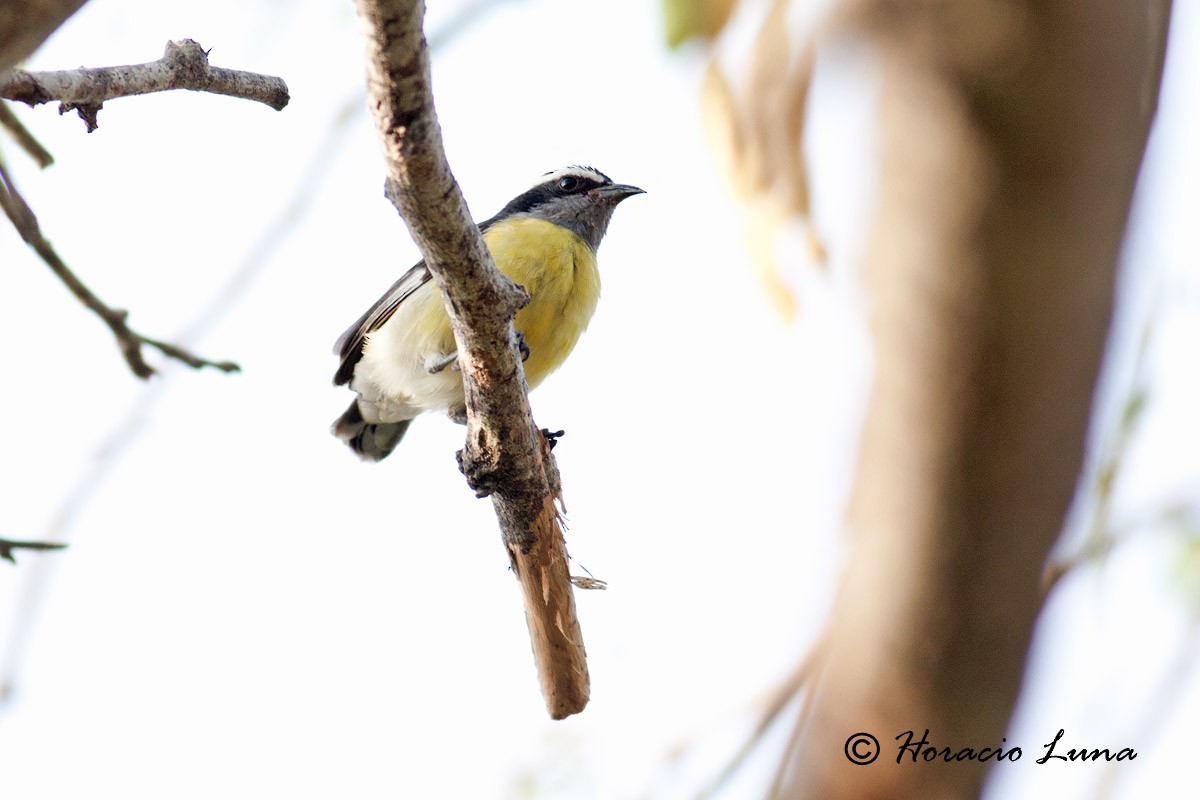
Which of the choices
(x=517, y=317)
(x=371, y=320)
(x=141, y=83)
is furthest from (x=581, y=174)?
(x=141, y=83)

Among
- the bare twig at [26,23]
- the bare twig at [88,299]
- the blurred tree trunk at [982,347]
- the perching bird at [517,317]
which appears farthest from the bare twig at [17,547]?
the perching bird at [517,317]

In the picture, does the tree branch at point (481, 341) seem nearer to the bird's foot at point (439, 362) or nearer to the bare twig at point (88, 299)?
the bare twig at point (88, 299)

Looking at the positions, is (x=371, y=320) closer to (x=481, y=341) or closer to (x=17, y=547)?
(x=481, y=341)

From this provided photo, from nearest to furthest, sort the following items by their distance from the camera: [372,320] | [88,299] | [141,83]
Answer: [141,83], [88,299], [372,320]

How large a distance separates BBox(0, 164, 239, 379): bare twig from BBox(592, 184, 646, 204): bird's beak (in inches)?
127

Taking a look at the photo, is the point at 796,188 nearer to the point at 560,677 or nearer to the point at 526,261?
the point at 560,677

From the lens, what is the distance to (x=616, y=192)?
6.85m

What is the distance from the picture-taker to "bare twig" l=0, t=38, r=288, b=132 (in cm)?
242

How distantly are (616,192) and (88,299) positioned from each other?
3657 mm

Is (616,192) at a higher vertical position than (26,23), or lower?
higher

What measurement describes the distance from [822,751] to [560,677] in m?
2.32

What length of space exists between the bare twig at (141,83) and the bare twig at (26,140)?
692mm

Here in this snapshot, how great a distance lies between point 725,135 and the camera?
333 cm

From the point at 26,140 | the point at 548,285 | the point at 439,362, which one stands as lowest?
the point at 26,140
